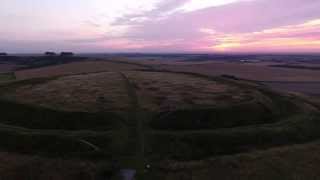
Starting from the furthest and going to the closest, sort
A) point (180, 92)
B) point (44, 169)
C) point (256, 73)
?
point (256, 73) < point (180, 92) < point (44, 169)

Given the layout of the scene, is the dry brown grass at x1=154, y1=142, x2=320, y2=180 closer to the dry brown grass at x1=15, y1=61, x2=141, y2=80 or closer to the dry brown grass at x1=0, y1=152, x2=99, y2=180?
the dry brown grass at x1=0, y1=152, x2=99, y2=180

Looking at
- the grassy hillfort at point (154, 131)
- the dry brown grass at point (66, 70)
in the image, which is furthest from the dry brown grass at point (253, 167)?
the dry brown grass at point (66, 70)

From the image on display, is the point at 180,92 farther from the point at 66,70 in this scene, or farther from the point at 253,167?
the point at 66,70

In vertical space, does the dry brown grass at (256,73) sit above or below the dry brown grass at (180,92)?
below

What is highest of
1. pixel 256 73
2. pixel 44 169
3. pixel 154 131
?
pixel 154 131

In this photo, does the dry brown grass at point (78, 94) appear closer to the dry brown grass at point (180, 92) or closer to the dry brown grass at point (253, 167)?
the dry brown grass at point (180, 92)

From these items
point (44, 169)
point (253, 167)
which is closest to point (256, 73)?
point (253, 167)

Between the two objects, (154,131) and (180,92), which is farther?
(180,92)
